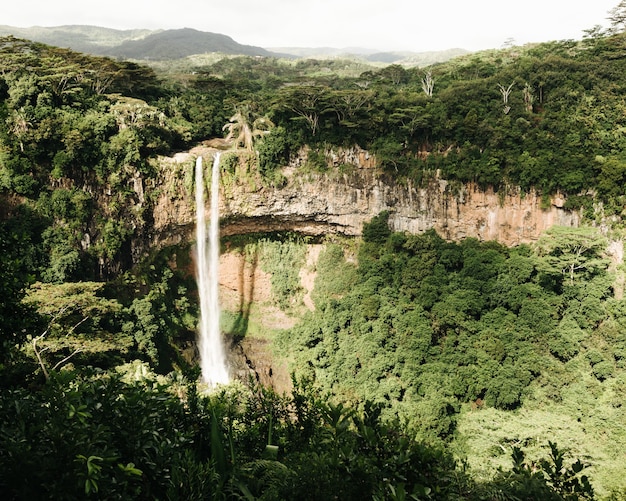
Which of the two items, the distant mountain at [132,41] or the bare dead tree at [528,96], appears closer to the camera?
the bare dead tree at [528,96]

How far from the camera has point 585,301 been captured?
59.1 feet

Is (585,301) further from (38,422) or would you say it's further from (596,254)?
(38,422)

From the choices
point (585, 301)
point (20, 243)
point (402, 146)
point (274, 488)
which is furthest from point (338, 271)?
point (274, 488)

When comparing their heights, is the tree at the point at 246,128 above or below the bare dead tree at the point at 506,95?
below

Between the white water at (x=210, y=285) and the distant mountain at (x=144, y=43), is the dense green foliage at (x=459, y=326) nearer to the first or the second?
the white water at (x=210, y=285)

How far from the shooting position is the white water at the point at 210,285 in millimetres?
22750

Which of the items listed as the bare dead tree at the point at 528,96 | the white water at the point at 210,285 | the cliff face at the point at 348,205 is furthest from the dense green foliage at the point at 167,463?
the bare dead tree at the point at 528,96

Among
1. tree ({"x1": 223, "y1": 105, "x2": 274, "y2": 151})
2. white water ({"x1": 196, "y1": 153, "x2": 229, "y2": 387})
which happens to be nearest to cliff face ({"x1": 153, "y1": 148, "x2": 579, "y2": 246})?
white water ({"x1": 196, "y1": 153, "x2": 229, "y2": 387})

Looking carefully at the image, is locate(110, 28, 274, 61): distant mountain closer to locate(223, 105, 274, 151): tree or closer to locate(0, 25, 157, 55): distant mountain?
locate(0, 25, 157, 55): distant mountain

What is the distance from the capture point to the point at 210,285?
2409 cm

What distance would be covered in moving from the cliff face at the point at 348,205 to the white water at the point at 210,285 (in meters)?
0.53

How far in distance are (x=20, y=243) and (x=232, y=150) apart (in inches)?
720

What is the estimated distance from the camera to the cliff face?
2217cm

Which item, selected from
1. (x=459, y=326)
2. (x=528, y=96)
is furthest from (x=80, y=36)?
(x=459, y=326)
